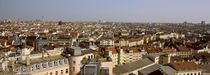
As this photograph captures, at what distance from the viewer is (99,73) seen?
20.2 meters

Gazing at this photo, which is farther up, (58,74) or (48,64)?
(48,64)

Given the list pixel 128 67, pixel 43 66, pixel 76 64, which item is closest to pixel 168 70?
pixel 128 67

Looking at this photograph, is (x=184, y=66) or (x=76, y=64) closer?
(x=76, y=64)

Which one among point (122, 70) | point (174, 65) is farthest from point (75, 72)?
point (174, 65)

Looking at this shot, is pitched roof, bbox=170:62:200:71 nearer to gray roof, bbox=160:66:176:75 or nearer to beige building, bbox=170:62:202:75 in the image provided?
beige building, bbox=170:62:202:75

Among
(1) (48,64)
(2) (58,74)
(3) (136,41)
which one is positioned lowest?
(3) (136,41)

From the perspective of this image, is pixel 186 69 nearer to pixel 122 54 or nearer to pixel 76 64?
pixel 76 64

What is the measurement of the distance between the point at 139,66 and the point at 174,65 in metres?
8.73

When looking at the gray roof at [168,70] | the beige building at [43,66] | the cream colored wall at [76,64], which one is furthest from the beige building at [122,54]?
the beige building at [43,66]

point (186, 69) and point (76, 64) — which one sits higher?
point (76, 64)

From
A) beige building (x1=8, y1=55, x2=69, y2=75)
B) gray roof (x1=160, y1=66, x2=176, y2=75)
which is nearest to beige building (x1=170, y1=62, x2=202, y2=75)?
gray roof (x1=160, y1=66, x2=176, y2=75)

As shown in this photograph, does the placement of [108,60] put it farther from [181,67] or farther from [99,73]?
[181,67]

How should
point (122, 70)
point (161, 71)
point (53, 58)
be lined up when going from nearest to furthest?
point (53, 58)
point (161, 71)
point (122, 70)

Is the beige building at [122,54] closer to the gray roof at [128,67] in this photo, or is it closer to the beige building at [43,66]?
the gray roof at [128,67]
